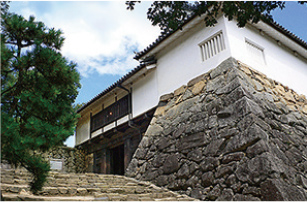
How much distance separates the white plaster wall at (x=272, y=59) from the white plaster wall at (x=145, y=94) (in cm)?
315

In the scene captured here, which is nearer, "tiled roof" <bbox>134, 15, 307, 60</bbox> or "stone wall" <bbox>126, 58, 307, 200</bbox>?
"stone wall" <bbox>126, 58, 307, 200</bbox>

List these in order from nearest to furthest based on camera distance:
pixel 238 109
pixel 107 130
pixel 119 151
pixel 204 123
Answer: pixel 238 109 → pixel 204 123 → pixel 107 130 → pixel 119 151

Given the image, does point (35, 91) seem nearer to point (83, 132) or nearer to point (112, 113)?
point (112, 113)

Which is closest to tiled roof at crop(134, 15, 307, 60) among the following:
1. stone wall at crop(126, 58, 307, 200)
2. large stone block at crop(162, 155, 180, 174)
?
stone wall at crop(126, 58, 307, 200)

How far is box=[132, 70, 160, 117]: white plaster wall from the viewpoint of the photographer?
367 inches

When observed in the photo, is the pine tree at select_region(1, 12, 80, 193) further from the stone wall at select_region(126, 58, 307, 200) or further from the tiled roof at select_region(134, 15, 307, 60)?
the tiled roof at select_region(134, 15, 307, 60)

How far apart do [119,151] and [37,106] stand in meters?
10.2

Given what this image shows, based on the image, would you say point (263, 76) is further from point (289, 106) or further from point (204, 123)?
point (204, 123)

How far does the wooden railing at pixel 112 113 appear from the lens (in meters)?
10.8

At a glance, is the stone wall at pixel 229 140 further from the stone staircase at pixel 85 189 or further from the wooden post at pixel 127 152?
the wooden post at pixel 127 152

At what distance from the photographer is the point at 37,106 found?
3.46m

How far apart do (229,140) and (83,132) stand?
9.44 m

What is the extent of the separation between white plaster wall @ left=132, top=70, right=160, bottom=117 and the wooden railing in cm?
43

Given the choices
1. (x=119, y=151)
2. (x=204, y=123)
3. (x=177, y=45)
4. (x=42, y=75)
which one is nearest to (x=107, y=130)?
(x=119, y=151)
